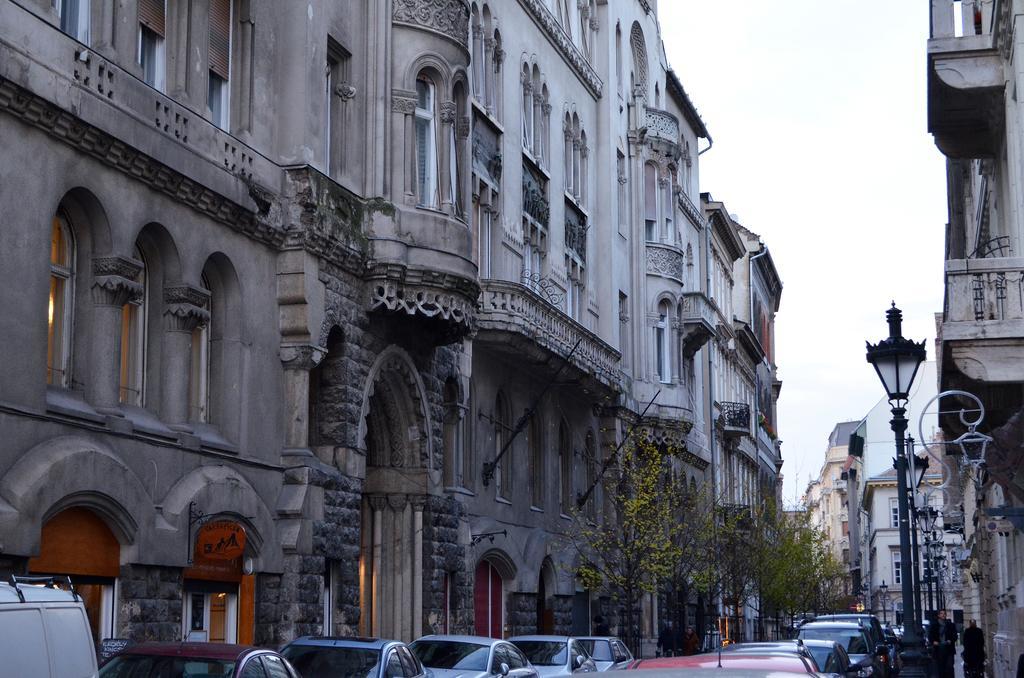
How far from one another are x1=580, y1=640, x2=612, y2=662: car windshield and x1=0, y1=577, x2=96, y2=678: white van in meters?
16.8

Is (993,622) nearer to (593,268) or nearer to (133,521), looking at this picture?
(593,268)

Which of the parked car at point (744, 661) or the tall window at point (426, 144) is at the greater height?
the tall window at point (426, 144)

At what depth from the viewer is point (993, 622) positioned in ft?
130

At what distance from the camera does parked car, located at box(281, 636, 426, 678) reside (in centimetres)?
1795

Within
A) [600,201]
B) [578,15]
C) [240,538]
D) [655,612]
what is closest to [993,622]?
[655,612]

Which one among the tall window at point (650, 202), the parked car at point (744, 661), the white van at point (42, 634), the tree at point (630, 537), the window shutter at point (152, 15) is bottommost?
the parked car at point (744, 661)

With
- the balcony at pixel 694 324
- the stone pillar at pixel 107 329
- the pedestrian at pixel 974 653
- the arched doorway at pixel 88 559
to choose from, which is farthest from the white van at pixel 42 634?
the balcony at pixel 694 324

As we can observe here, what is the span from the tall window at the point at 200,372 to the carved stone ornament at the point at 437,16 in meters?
7.90

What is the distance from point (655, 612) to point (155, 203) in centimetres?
3132

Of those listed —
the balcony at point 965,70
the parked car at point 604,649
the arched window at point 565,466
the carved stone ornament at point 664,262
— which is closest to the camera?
the balcony at point 965,70

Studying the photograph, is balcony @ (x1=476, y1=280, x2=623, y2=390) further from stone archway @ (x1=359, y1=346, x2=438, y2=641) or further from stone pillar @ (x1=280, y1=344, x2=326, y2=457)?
stone pillar @ (x1=280, y1=344, x2=326, y2=457)

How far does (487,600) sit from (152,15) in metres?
17.4

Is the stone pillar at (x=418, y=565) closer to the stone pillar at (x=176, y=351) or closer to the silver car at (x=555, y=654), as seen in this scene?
the silver car at (x=555, y=654)

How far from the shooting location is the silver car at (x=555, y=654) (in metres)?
25.7
